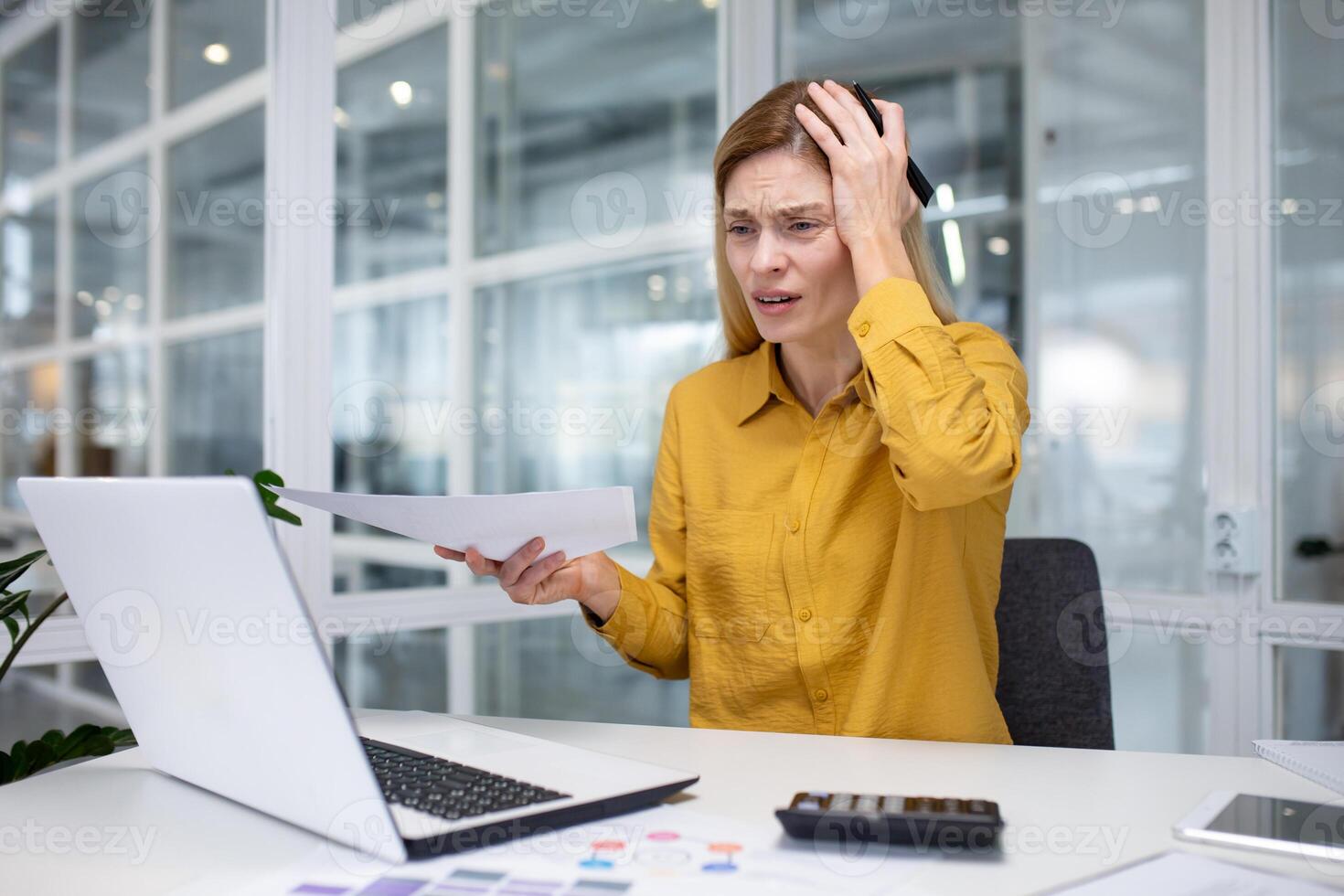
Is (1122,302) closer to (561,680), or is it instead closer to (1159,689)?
(1159,689)

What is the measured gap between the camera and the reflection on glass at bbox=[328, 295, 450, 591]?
2.30 metres

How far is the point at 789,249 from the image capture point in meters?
1.42

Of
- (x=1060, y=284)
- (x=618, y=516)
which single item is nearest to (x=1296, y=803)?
(x=618, y=516)

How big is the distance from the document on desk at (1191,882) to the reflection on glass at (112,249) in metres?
2.00

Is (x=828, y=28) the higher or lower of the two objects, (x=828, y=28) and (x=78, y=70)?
the higher

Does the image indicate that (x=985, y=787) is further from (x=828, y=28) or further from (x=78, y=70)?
(x=828, y=28)

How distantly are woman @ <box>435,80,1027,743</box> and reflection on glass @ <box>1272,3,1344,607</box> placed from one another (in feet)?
3.51

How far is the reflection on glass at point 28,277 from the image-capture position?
77.4 inches

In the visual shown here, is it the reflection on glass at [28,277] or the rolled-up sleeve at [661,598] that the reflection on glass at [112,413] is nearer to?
the reflection on glass at [28,277]

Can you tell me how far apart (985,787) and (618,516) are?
40 cm

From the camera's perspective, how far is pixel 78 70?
2045 mm


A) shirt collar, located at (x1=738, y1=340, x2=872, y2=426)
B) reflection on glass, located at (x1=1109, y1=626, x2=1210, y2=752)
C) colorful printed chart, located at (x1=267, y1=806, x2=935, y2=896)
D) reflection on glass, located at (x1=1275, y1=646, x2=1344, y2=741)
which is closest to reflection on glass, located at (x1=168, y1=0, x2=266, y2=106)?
shirt collar, located at (x1=738, y1=340, x2=872, y2=426)

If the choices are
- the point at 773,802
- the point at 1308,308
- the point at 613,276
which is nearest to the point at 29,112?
the point at 613,276

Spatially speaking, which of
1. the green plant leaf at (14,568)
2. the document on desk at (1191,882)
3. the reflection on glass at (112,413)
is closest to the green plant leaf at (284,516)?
the green plant leaf at (14,568)
